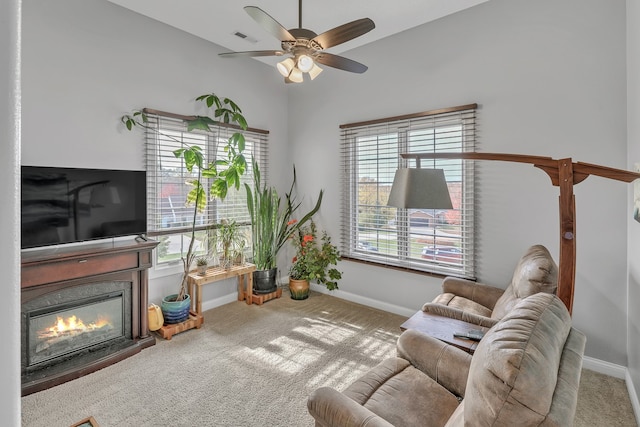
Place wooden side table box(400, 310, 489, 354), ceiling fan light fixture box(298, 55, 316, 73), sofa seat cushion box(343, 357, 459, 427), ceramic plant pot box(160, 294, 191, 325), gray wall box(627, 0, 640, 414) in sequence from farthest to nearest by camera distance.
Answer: ceramic plant pot box(160, 294, 191, 325), ceiling fan light fixture box(298, 55, 316, 73), gray wall box(627, 0, 640, 414), wooden side table box(400, 310, 489, 354), sofa seat cushion box(343, 357, 459, 427)

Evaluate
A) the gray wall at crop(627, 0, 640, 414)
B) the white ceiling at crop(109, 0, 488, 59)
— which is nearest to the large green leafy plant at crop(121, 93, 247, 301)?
the white ceiling at crop(109, 0, 488, 59)

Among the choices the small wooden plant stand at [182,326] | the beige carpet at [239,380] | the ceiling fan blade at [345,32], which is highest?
the ceiling fan blade at [345,32]

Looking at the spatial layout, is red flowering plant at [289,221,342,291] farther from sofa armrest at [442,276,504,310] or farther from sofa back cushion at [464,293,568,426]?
sofa back cushion at [464,293,568,426]

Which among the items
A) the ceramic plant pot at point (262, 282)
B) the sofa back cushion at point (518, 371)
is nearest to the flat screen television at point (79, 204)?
the ceramic plant pot at point (262, 282)

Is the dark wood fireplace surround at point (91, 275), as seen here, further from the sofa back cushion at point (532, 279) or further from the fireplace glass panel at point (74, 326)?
the sofa back cushion at point (532, 279)

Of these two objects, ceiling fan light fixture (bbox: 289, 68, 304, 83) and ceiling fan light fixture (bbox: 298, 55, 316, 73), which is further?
ceiling fan light fixture (bbox: 289, 68, 304, 83)

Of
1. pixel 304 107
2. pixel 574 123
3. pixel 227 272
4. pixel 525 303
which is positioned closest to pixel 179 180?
pixel 227 272

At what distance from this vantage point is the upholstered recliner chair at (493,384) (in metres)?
0.94

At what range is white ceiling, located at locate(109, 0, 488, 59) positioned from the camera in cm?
300

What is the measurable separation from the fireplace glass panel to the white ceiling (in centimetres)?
279

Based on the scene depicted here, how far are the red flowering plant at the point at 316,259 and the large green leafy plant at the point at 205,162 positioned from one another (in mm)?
1250

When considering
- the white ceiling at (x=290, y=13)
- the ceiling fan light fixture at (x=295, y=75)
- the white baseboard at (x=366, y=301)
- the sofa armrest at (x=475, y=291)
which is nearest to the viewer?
the ceiling fan light fixture at (x=295, y=75)

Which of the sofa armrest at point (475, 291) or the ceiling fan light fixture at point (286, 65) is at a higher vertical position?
the ceiling fan light fixture at point (286, 65)

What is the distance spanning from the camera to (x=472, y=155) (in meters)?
1.62
